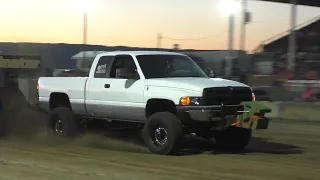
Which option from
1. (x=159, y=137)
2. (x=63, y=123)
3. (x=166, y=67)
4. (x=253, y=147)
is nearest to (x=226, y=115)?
(x=159, y=137)

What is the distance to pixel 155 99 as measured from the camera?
32.9 ft

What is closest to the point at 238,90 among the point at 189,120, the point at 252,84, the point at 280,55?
the point at 189,120

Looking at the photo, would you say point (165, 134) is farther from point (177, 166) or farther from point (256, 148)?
point (256, 148)

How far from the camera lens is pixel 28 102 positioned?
13.5 m

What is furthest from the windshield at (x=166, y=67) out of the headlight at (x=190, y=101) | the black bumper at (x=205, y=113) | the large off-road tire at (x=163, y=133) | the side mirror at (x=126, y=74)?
the black bumper at (x=205, y=113)

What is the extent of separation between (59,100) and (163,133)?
3413mm

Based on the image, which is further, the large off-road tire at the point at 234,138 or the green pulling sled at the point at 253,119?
the large off-road tire at the point at 234,138

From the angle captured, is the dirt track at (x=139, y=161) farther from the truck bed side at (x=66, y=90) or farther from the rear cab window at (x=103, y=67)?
the rear cab window at (x=103, y=67)

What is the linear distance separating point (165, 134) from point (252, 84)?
17340 mm

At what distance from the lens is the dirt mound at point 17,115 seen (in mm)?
13164

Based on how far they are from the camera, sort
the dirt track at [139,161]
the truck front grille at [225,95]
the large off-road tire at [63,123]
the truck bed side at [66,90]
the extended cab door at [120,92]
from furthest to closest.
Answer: the large off-road tire at [63,123], the truck bed side at [66,90], the extended cab door at [120,92], the truck front grille at [225,95], the dirt track at [139,161]

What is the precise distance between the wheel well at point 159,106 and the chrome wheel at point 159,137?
0.42 meters

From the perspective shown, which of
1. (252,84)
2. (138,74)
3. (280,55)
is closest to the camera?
(138,74)

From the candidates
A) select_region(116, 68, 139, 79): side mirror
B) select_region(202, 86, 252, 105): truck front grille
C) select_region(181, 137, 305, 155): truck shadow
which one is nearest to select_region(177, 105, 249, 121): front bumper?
select_region(202, 86, 252, 105): truck front grille
